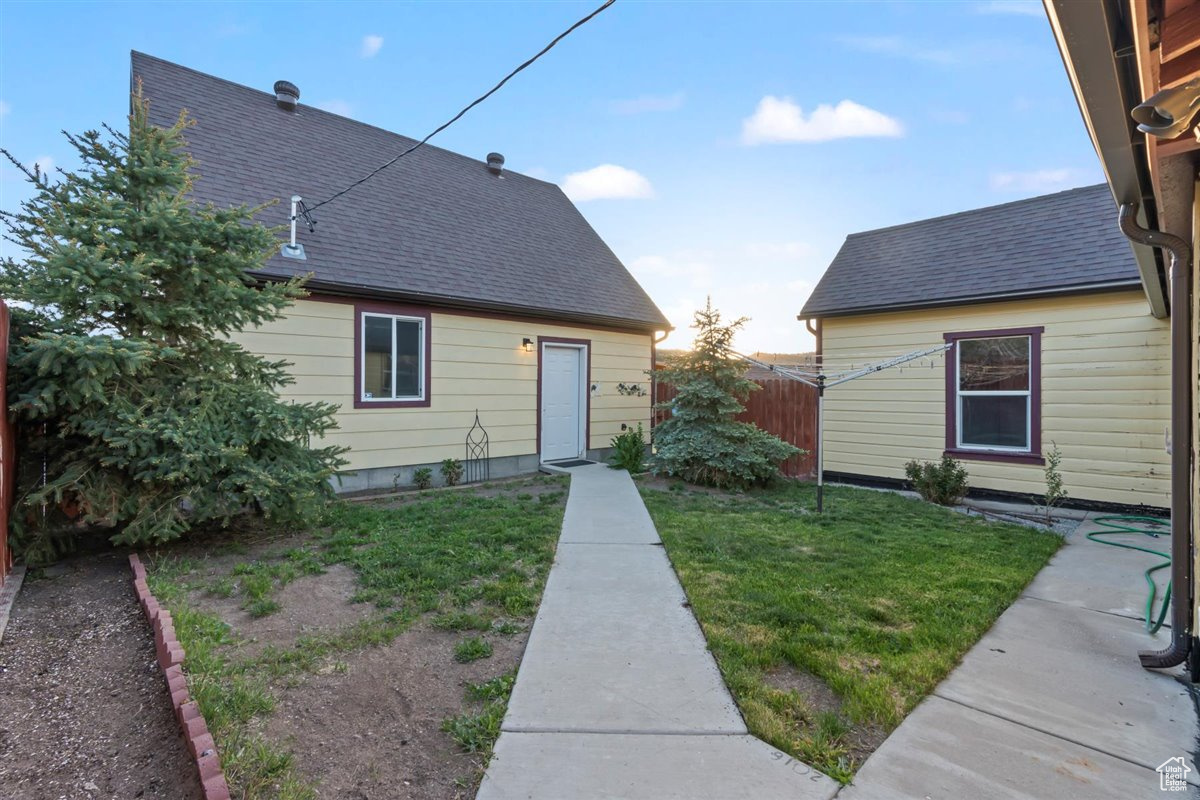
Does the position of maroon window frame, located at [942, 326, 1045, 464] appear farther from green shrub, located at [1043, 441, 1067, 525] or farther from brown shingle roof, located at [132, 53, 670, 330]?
brown shingle roof, located at [132, 53, 670, 330]

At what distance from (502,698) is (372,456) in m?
5.81

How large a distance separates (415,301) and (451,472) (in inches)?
99.8

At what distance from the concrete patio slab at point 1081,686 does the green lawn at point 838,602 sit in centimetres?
15

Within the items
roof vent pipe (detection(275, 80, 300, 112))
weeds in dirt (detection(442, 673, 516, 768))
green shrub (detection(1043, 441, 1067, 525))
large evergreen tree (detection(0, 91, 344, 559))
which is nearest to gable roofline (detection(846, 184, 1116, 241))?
green shrub (detection(1043, 441, 1067, 525))

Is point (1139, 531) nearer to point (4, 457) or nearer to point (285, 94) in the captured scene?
point (4, 457)

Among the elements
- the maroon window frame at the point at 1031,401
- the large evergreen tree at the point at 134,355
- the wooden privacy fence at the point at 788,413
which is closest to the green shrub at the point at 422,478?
the large evergreen tree at the point at 134,355

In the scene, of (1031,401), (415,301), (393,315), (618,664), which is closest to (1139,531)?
(1031,401)

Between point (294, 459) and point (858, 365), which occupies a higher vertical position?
point (858, 365)

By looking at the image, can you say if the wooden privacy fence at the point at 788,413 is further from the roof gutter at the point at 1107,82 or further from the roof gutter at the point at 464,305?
the roof gutter at the point at 1107,82

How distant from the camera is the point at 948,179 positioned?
32.6ft

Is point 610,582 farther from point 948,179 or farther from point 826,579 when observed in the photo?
point 948,179

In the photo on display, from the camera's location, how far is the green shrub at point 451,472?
8.32 metres

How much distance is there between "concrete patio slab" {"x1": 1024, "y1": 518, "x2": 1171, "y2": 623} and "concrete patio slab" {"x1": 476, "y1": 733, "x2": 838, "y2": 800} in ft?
10.2

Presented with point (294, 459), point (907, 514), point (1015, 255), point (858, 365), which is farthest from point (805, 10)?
point (294, 459)
